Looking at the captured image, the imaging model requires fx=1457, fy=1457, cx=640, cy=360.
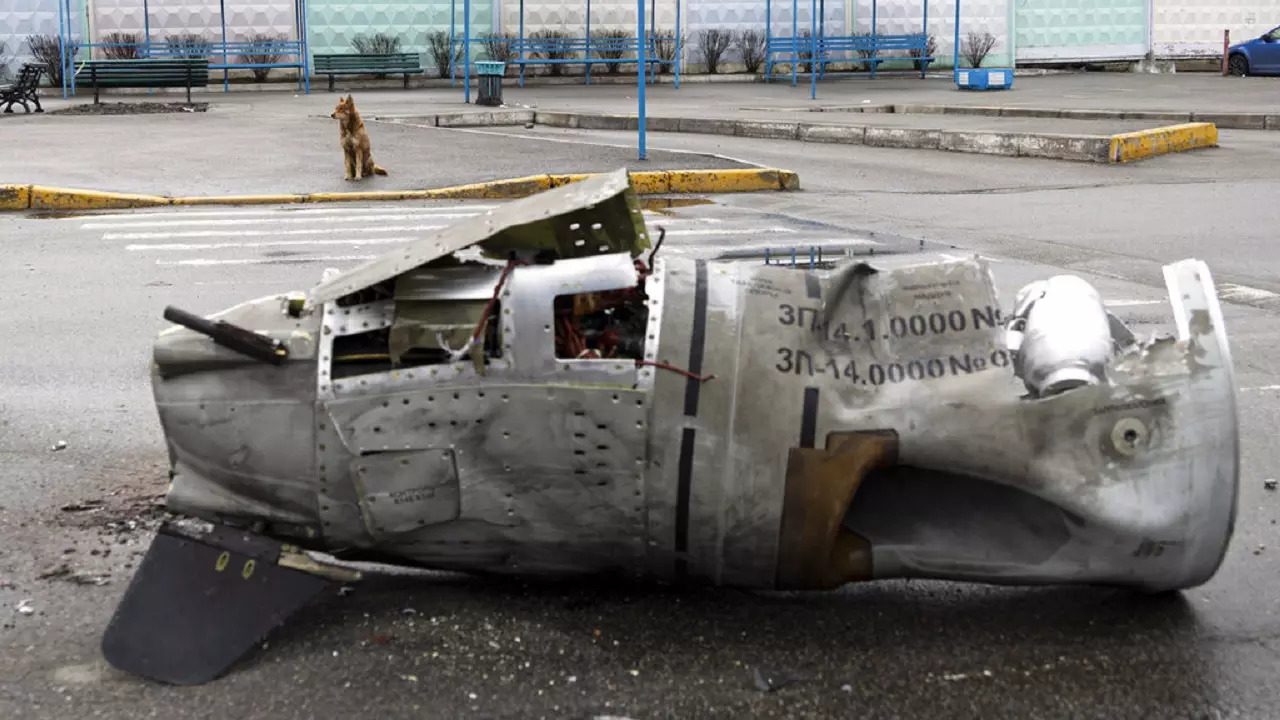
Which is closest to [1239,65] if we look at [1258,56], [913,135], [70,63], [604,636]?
[1258,56]

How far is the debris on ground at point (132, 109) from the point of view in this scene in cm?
2419

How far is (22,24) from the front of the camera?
102 feet

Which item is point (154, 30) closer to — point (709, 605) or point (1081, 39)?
point (1081, 39)

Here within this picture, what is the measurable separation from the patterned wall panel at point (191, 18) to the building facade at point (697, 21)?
22 millimetres

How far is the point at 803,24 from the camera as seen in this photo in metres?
35.2

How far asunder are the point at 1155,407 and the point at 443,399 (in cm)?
169

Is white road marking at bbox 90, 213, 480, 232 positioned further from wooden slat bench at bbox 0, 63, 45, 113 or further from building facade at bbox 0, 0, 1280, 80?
building facade at bbox 0, 0, 1280, 80

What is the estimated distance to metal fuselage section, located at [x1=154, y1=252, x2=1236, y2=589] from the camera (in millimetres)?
3455

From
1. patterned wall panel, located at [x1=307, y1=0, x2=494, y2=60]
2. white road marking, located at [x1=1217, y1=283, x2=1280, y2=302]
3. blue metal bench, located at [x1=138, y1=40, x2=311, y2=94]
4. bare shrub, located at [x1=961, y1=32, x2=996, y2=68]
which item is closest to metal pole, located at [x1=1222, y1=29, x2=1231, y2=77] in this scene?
bare shrub, located at [x1=961, y1=32, x2=996, y2=68]

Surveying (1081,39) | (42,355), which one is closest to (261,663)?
(42,355)

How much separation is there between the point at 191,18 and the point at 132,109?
7.97 metres

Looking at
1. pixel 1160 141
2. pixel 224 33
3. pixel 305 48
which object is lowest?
pixel 1160 141

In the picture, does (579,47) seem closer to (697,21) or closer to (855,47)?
(697,21)

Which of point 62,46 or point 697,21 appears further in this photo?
point 697,21
